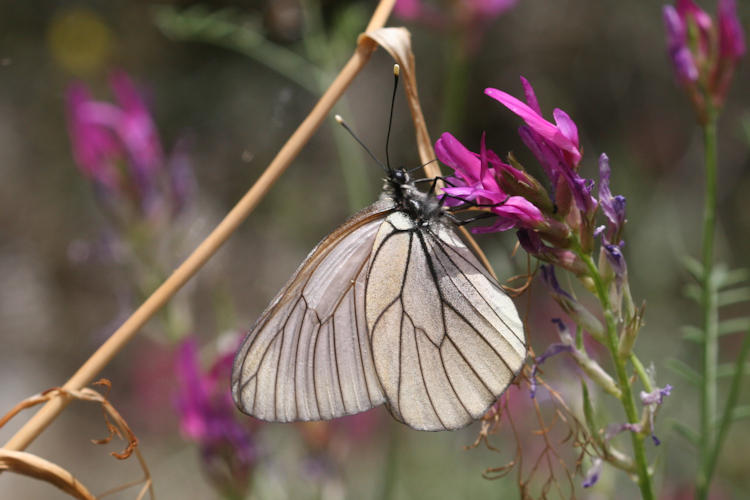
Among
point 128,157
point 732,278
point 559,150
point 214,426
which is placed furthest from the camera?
point 128,157

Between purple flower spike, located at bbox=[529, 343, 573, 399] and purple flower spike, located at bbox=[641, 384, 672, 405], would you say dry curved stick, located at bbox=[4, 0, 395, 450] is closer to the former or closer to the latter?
Answer: purple flower spike, located at bbox=[529, 343, 573, 399]

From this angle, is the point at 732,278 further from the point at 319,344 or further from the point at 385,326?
the point at 319,344

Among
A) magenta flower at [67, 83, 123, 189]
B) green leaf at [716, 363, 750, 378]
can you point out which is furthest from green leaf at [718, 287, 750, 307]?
magenta flower at [67, 83, 123, 189]

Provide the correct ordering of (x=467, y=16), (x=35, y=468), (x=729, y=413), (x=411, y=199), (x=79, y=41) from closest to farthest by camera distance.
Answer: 1. (x=35, y=468)
2. (x=729, y=413)
3. (x=411, y=199)
4. (x=467, y=16)
5. (x=79, y=41)

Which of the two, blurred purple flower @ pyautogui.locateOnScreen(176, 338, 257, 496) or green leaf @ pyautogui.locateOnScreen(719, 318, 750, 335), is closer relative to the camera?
green leaf @ pyautogui.locateOnScreen(719, 318, 750, 335)

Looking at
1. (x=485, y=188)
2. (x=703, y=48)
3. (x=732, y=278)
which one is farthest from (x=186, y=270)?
(x=703, y=48)

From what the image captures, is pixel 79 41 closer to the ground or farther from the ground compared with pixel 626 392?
farther from the ground

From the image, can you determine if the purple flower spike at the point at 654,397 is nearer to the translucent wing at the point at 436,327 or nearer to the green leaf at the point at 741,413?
the translucent wing at the point at 436,327
